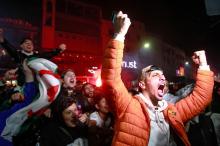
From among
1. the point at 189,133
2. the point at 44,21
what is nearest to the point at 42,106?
the point at 189,133

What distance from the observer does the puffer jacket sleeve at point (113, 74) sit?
3.65 m

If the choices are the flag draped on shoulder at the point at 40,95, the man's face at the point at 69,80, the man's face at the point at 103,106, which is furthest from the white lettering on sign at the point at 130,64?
the flag draped on shoulder at the point at 40,95

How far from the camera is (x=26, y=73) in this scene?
193 inches

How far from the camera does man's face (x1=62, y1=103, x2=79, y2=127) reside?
4.54 m

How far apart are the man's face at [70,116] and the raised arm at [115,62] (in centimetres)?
107

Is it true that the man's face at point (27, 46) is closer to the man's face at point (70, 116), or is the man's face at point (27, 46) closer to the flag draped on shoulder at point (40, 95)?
the flag draped on shoulder at point (40, 95)

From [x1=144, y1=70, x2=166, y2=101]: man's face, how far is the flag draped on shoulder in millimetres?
1512

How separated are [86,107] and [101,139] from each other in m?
1.51

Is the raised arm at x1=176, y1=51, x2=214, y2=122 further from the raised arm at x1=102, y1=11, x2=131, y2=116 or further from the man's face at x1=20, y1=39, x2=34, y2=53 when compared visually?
the man's face at x1=20, y1=39, x2=34, y2=53

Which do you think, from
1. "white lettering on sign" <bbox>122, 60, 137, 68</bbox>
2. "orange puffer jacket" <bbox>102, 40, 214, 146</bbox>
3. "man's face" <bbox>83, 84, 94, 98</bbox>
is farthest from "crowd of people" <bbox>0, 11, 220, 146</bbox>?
"white lettering on sign" <bbox>122, 60, 137, 68</bbox>

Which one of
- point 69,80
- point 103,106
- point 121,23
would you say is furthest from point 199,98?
point 69,80

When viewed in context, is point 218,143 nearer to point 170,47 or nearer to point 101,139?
point 101,139

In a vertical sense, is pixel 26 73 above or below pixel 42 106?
above

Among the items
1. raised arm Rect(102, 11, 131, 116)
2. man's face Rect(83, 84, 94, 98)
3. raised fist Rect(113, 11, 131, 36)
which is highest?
raised fist Rect(113, 11, 131, 36)
